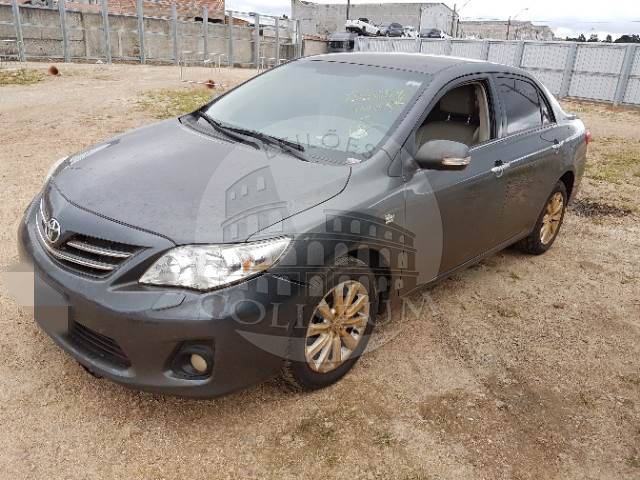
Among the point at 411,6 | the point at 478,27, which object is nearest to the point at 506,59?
the point at 411,6

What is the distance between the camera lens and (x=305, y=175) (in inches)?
104

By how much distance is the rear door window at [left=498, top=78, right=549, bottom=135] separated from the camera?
379 cm

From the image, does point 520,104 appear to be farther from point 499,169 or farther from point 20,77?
point 20,77

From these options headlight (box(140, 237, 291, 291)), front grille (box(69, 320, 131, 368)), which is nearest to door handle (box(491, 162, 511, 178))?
headlight (box(140, 237, 291, 291))

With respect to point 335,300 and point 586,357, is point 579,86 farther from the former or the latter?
point 335,300

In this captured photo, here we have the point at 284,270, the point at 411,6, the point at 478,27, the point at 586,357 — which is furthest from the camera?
the point at 478,27

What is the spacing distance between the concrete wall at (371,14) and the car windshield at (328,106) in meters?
54.5

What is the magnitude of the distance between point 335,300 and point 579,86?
19.7 m

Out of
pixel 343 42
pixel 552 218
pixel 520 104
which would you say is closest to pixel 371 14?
pixel 343 42

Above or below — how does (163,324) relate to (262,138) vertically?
below

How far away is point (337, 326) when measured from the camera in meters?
2.68

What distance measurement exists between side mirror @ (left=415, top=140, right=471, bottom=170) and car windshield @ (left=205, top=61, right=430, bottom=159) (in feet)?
A: 0.78

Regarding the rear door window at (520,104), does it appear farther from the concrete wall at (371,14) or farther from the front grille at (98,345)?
the concrete wall at (371,14)

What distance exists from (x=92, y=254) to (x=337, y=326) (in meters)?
1.20
